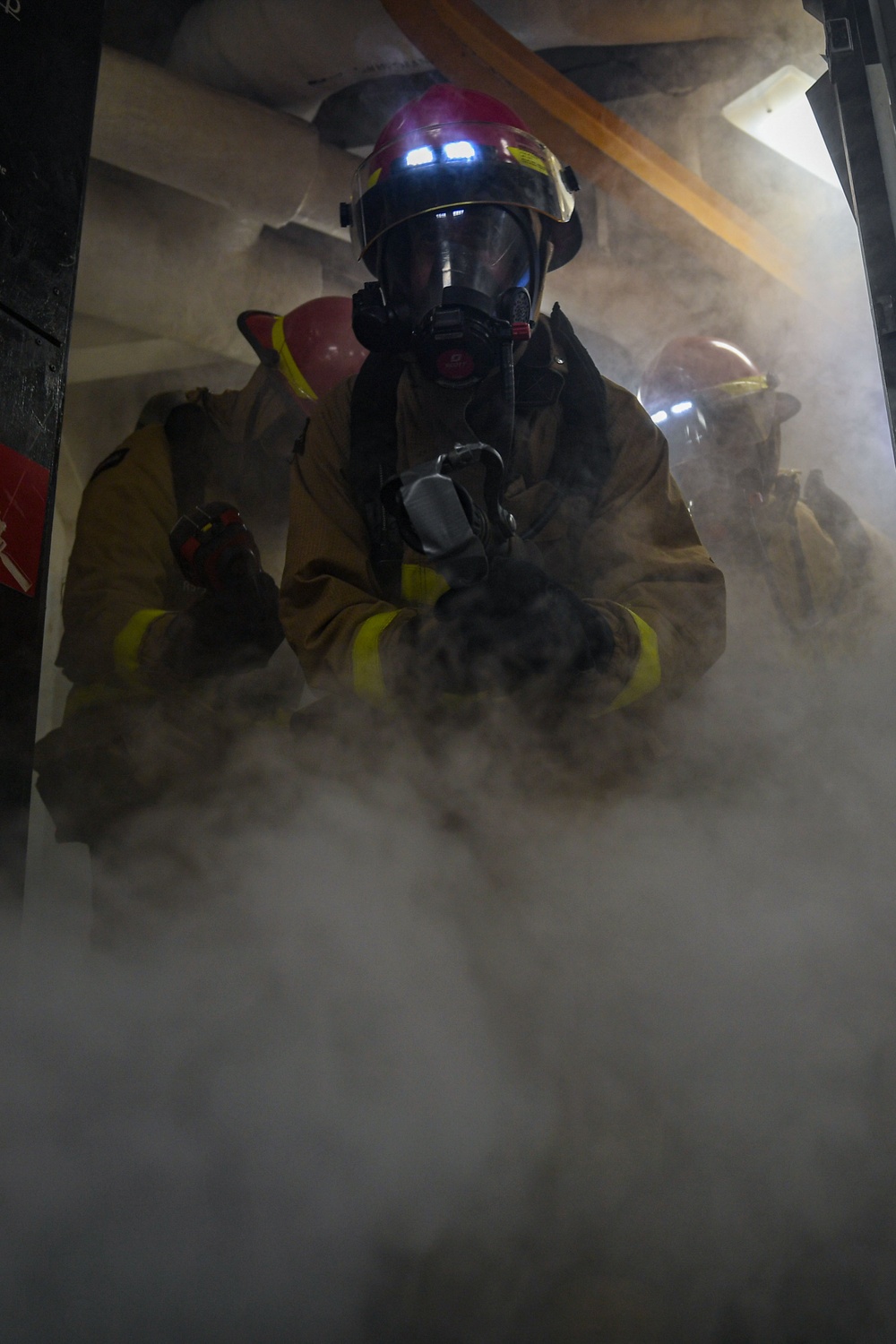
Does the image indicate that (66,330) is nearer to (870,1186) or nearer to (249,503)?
(249,503)

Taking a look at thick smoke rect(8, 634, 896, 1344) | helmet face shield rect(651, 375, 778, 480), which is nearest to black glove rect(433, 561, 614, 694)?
thick smoke rect(8, 634, 896, 1344)

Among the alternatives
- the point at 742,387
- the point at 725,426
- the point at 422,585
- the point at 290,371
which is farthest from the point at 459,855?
the point at 742,387

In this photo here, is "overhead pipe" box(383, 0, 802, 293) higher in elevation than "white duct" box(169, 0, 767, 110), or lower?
lower

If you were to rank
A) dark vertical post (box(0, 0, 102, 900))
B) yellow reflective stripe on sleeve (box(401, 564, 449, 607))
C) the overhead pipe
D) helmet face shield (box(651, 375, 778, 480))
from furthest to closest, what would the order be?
1. helmet face shield (box(651, 375, 778, 480))
2. the overhead pipe
3. yellow reflective stripe on sleeve (box(401, 564, 449, 607))
4. dark vertical post (box(0, 0, 102, 900))

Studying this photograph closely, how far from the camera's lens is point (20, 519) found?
5.17 ft

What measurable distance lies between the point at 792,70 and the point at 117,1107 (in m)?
3.32

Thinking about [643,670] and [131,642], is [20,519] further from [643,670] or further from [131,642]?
[643,670]

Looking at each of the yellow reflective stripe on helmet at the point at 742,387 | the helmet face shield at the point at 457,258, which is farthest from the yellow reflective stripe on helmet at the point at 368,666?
the yellow reflective stripe on helmet at the point at 742,387

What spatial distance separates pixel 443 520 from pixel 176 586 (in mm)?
1120

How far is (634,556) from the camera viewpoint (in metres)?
1.83

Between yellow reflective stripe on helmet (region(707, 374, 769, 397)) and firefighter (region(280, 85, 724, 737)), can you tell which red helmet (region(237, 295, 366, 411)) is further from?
yellow reflective stripe on helmet (region(707, 374, 769, 397))

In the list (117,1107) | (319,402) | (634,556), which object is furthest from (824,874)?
(319,402)

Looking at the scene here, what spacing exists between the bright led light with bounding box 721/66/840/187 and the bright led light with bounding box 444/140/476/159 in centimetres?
172

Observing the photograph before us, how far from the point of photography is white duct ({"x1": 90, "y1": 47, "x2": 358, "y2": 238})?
9.48 ft
